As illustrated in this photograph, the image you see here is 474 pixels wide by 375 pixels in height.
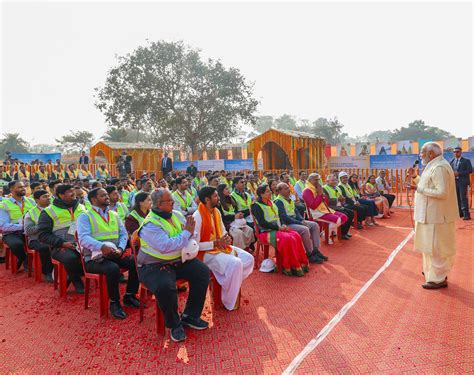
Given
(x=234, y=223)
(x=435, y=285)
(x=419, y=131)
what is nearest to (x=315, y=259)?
(x=234, y=223)

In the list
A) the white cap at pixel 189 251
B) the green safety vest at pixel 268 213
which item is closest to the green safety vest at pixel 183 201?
the green safety vest at pixel 268 213

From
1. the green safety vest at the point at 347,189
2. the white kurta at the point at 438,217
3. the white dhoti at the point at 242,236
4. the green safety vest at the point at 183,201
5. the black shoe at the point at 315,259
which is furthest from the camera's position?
the green safety vest at the point at 347,189

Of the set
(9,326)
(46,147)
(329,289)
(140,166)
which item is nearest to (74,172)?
(140,166)

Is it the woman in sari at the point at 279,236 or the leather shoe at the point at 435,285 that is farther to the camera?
the woman in sari at the point at 279,236

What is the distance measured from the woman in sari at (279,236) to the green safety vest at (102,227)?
2182 mm

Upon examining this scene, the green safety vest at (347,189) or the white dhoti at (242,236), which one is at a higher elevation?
the green safety vest at (347,189)

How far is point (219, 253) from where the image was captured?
439cm

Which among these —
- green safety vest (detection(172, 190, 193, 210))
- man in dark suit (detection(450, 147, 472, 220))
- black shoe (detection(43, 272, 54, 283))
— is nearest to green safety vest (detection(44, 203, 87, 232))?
black shoe (detection(43, 272, 54, 283))

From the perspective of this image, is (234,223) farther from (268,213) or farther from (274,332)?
(274,332)

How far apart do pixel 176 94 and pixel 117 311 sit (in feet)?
63.7

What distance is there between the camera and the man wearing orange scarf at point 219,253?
13.9 feet

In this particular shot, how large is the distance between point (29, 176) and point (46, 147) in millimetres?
80765

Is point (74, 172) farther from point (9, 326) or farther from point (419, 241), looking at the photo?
point (419, 241)

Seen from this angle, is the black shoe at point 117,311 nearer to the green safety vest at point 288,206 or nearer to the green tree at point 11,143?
the green safety vest at point 288,206
